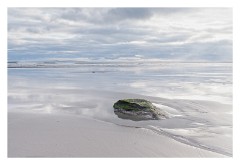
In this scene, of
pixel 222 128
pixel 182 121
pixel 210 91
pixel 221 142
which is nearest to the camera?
pixel 221 142

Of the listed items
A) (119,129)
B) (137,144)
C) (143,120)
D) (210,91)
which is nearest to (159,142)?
(137,144)

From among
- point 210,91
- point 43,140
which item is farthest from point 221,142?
point 210,91

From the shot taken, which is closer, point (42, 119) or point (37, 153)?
point (37, 153)

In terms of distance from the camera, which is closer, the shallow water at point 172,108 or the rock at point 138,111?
the shallow water at point 172,108

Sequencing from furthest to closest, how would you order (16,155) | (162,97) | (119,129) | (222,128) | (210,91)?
(210,91) < (162,97) < (222,128) < (119,129) < (16,155)

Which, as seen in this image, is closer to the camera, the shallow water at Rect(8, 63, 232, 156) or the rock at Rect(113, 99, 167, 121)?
the shallow water at Rect(8, 63, 232, 156)

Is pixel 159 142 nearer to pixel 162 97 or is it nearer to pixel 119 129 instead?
pixel 119 129
